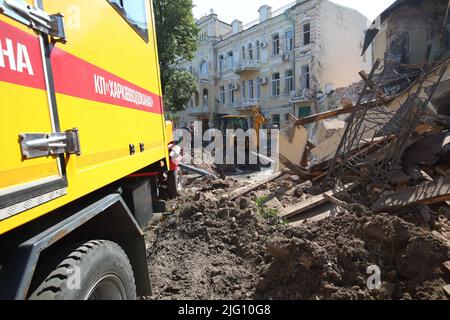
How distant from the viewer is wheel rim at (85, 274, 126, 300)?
5.83ft

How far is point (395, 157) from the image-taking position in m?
5.27

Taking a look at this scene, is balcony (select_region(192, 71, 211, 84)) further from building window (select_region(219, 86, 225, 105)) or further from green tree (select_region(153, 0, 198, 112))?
green tree (select_region(153, 0, 198, 112))

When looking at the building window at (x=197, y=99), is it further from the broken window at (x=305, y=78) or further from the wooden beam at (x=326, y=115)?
the wooden beam at (x=326, y=115)

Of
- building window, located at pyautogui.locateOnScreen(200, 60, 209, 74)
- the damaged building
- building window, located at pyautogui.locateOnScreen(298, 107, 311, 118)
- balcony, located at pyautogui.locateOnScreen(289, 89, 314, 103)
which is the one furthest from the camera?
building window, located at pyautogui.locateOnScreen(200, 60, 209, 74)

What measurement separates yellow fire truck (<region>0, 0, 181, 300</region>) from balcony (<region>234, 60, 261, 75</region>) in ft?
90.9

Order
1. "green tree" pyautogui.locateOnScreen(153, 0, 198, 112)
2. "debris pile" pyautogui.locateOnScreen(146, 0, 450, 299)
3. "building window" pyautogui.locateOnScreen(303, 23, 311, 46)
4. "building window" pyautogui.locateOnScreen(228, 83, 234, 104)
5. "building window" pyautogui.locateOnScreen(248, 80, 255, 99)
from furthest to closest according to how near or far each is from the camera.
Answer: "building window" pyautogui.locateOnScreen(228, 83, 234, 104)
"building window" pyautogui.locateOnScreen(248, 80, 255, 99)
"building window" pyautogui.locateOnScreen(303, 23, 311, 46)
"green tree" pyautogui.locateOnScreen(153, 0, 198, 112)
"debris pile" pyautogui.locateOnScreen(146, 0, 450, 299)

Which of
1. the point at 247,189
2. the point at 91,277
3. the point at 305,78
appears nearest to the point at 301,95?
the point at 305,78

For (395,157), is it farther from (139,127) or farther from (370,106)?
(139,127)

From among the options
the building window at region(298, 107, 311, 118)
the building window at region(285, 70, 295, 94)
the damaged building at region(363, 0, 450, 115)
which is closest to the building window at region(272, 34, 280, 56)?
the building window at region(285, 70, 295, 94)

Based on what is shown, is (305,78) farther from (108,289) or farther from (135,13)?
(108,289)

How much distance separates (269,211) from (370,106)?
269 cm

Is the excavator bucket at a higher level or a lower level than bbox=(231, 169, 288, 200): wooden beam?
higher

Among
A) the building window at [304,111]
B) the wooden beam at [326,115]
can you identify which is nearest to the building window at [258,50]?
the building window at [304,111]

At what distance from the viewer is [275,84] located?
28.1 m
